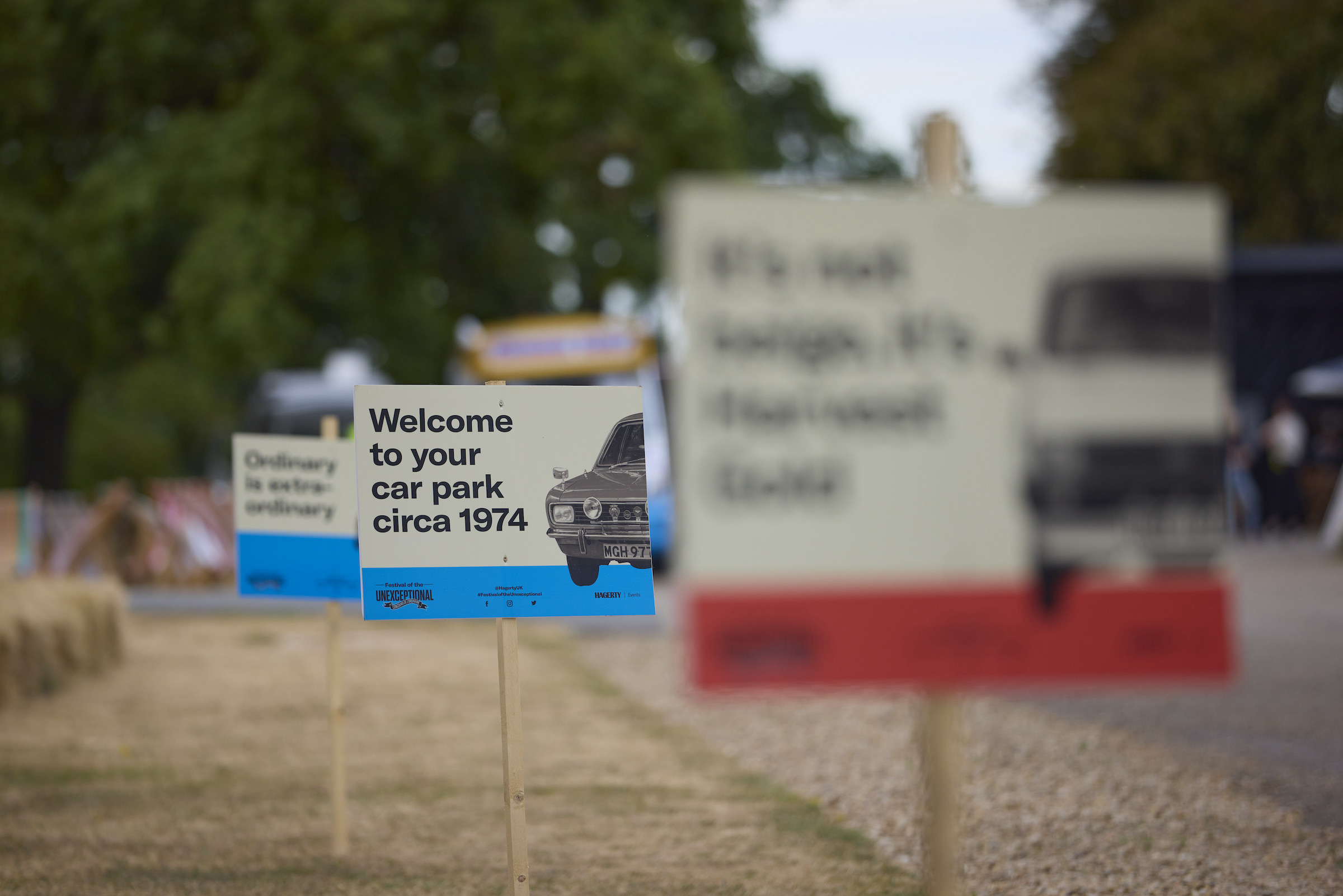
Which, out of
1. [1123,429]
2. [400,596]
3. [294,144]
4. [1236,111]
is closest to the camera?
[1123,429]

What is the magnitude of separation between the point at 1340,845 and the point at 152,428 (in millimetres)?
45531

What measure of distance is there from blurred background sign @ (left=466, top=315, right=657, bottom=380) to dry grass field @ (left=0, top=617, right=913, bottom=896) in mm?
10704

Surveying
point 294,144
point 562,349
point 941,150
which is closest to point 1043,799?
point 941,150

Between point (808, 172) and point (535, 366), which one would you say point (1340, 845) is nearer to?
point (535, 366)

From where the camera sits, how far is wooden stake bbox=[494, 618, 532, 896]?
4.73 m

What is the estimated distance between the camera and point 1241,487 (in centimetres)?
2261

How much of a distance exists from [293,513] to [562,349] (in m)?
16.1

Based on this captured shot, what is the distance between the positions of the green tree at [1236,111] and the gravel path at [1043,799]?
20.1m

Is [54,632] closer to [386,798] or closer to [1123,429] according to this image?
[386,798]

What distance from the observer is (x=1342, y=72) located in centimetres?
2636

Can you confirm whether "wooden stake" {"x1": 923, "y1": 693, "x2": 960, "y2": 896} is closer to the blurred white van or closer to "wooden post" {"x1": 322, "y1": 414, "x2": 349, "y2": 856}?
the blurred white van

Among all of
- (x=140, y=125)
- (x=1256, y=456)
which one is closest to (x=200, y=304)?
(x=140, y=125)

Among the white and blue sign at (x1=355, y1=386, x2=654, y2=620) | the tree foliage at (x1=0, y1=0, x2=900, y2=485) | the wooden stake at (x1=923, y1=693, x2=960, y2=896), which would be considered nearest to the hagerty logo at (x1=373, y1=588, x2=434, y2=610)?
the white and blue sign at (x1=355, y1=386, x2=654, y2=620)

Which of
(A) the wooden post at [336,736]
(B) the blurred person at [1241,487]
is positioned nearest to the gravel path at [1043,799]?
(A) the wooden post at [336,736]
